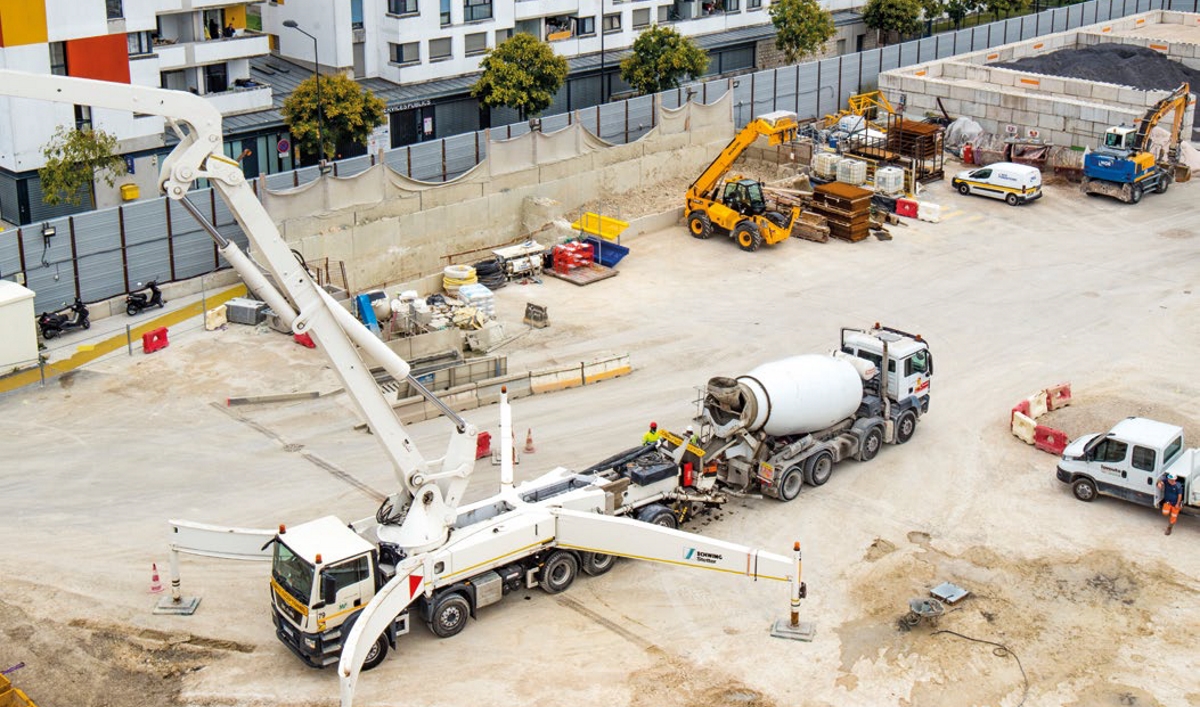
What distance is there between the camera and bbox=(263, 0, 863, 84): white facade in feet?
212

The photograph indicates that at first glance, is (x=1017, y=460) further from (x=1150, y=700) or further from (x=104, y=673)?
(x=104, y=673)

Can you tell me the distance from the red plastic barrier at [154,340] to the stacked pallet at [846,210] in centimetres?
2306

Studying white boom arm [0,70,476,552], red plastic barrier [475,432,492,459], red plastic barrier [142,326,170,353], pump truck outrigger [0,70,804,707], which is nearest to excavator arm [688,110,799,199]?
red plastic barrier [142,326,170,353]

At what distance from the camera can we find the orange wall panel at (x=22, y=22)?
49750 mm

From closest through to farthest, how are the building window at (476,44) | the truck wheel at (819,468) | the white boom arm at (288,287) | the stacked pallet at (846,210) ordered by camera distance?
the white boom arm at (288,287) < the truck wheel at (819,468) < the stacked pallet at (846,210) < the building window at (476,44)

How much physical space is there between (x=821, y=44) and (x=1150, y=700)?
58199 mm

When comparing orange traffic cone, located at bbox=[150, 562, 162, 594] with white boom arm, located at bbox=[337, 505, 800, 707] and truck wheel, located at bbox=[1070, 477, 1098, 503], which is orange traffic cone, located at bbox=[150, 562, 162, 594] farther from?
truck wheel, located at bbox=[1070, 477, 1098, 503]

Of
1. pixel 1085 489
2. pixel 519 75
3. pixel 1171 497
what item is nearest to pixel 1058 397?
pixel 1085 489

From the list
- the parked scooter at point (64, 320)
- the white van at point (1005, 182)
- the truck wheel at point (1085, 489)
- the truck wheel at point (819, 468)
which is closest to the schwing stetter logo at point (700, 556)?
the truck wheel at point (819, 468)

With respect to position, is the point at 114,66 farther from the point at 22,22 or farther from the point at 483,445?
the point at 483,445

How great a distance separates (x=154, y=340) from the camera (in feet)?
132

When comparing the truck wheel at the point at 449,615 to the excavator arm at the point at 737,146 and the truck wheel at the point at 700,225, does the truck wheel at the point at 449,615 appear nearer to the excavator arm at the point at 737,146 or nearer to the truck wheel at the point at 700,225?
the truck wheel at the point at 700,225

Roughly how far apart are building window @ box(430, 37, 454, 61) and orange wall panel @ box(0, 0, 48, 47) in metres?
19.5

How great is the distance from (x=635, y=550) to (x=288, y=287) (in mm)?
7947
